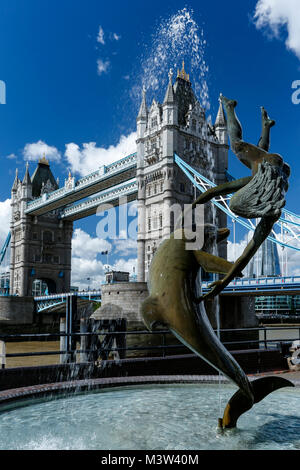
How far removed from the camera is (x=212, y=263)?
136 inches

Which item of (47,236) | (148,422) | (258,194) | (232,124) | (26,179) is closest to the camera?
(258,194)

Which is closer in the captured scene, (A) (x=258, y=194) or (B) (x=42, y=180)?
(A) (x=258, y=194)

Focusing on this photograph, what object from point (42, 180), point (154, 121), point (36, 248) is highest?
point (42, 180)

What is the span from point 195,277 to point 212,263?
0.23 m

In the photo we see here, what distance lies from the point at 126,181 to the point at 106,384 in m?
44.3

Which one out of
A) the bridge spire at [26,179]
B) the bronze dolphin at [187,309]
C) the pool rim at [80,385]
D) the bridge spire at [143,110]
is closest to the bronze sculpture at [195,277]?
Answer: the bronze dolphin at [187,309]

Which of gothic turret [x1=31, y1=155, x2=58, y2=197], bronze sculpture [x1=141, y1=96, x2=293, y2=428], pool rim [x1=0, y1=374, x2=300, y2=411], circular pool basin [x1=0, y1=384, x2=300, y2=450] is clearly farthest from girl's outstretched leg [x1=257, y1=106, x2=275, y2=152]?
gothic turret [x1=31, y1=155, x2=58, y2=197]

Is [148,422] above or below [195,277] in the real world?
below

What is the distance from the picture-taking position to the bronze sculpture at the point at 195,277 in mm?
3334

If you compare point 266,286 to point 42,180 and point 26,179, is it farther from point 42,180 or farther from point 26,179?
point 42,180

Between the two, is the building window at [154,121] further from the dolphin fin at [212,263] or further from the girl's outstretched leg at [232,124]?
the dolphin fin at [212,263]

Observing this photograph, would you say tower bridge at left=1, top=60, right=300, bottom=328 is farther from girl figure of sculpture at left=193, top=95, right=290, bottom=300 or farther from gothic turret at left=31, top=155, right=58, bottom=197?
girl figure of sculpture at left=193, top=95, right=290, bottom=300

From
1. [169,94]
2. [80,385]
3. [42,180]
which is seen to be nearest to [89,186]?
[169,94]

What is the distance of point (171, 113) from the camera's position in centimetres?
4100
